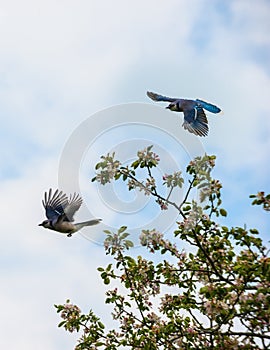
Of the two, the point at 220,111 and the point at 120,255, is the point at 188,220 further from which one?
the point at 220,111

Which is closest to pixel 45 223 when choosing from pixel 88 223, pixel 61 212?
pixel 61 212

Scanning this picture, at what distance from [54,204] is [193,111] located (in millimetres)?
3317

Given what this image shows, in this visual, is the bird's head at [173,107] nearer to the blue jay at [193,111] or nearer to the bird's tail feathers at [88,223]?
the blue jay at [193,111]

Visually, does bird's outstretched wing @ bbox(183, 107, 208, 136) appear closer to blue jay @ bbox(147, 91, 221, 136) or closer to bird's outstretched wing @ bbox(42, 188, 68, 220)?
blue jay @ bbox(147, 91, 221, 136)

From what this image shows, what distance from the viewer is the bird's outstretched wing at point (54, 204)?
10059 mm

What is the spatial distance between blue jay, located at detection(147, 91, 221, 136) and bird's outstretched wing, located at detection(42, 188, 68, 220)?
2712mm

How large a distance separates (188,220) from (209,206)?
0.34 m

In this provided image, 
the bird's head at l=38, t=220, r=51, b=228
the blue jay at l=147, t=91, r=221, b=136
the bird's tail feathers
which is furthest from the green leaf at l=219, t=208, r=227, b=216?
the bird's head at l=38, t=220, r=51, b=228

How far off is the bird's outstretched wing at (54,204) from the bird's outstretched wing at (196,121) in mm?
2856

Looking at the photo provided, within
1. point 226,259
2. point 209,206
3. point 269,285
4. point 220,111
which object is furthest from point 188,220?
point 220,111

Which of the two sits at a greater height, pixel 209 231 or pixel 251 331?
pixel 209 231

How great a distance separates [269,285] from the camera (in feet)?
19.5

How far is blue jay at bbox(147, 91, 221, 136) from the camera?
28.4 feet

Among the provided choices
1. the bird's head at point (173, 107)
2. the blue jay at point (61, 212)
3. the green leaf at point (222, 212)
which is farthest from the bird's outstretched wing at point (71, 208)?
the green leaf at point (222, 212)
